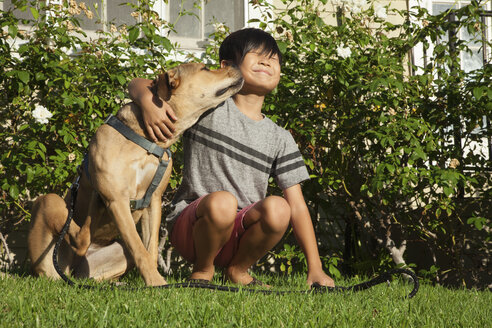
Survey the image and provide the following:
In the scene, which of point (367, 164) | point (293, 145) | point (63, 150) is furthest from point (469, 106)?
point (63, 150)

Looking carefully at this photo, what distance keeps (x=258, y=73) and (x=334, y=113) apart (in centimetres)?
150

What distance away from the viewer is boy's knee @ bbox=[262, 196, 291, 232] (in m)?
2.87

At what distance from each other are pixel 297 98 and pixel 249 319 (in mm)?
2547

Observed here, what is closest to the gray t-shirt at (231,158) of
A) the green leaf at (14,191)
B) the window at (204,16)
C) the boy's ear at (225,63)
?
the boy's ear at (225,63)

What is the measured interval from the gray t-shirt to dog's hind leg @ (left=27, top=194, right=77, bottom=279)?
653mm

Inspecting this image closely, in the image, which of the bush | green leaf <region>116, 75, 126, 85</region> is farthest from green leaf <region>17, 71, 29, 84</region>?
the bush

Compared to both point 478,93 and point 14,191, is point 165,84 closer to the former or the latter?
point 14,191

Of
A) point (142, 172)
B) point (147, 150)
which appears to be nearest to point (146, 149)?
point (147, 150)

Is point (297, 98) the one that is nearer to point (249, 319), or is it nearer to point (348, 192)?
point (348, 192)

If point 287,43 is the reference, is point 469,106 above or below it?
below

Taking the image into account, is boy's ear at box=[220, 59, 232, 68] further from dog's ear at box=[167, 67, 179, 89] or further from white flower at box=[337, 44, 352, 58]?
white flower at box=[337, 44, 352, 58]

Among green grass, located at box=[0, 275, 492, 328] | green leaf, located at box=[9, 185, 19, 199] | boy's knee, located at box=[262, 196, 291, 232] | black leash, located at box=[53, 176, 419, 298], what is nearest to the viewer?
green grass, located at box=[0, 275, 492, 328]

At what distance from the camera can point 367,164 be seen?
171 inches

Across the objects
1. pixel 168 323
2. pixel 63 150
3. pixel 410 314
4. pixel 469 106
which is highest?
pixel 469 106
